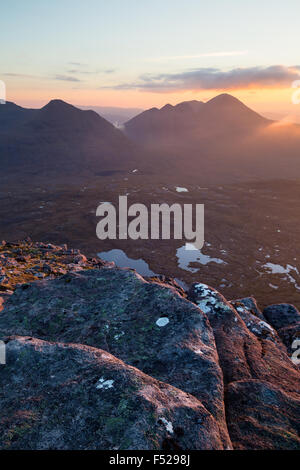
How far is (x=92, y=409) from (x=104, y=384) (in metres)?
0.75

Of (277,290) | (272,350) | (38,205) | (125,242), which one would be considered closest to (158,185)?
(38,205)

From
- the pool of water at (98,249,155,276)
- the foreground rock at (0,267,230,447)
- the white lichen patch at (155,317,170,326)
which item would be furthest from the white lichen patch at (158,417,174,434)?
the pool of water at (98,249,155,276)

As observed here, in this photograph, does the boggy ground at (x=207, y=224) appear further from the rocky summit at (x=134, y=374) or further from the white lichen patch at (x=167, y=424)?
the white lichen patch at (x=167, y=424)

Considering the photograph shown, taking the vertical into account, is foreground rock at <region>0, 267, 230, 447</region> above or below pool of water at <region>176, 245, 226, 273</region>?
above

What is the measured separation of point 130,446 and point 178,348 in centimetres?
477

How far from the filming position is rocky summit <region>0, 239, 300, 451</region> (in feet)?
24.0

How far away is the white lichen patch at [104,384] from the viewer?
8.31 metres

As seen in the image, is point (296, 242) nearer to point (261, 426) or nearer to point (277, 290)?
point (277, 290)

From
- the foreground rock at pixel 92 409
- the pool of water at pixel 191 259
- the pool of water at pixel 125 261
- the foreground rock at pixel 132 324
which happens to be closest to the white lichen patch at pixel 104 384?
the foreground rock at pixel 92 409

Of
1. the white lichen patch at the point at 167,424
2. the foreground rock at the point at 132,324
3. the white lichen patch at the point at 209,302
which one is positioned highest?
the white lichen patch at the point at 167,424

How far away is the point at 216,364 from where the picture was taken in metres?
10.8

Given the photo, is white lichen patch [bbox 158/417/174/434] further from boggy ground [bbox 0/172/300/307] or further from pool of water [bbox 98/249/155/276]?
pool of water [bbox 98/249/155/276]

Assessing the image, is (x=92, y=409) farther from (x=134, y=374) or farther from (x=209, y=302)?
(x=209, y=302)

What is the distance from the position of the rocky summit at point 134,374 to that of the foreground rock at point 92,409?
0.09ft
